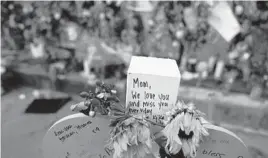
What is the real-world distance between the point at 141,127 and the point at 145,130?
0.02m

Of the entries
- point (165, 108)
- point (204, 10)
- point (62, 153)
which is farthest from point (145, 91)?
point (204, 10)

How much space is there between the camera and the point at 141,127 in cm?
87

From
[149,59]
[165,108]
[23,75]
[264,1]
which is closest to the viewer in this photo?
[165,108]

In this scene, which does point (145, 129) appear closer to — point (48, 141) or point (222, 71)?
point (48, 141)

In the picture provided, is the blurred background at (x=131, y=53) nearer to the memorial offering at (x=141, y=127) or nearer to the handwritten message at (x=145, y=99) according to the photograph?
the memorial offering at (x=141, y=127)

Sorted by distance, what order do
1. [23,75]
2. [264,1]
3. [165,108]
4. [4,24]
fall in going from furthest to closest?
[23,75] < [4,24] < [264,1] < [165,108]

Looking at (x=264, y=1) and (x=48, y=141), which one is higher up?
(x=264, y=1)

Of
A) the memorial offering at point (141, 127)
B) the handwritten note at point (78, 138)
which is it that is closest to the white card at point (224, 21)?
the memorial offering at point (141, 127)

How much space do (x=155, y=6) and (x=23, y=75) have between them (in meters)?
1.94

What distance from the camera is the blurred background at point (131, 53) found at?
1.95 meters

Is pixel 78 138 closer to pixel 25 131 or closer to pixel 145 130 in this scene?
pixel 145 130

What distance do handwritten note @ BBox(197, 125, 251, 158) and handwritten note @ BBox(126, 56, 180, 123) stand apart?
23cm

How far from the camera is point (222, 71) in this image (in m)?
2.23

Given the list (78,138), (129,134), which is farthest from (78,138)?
(129,134)
